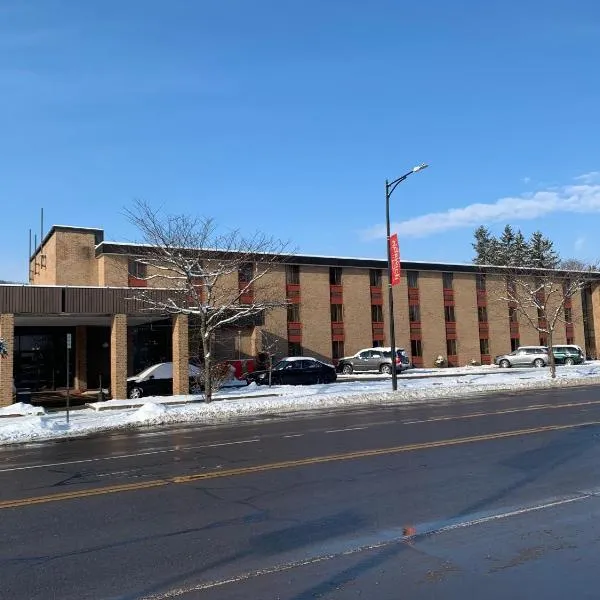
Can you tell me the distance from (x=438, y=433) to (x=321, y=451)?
10.9 feet

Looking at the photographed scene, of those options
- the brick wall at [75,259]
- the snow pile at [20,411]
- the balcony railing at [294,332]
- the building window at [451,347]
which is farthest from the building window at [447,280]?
the snow pile at [20,411]

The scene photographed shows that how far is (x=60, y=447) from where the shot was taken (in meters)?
14.1

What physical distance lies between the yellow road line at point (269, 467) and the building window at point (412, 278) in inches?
1468

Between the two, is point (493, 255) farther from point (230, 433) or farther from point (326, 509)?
point (326, 509)

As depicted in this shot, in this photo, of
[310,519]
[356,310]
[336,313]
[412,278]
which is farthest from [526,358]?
[310,519]

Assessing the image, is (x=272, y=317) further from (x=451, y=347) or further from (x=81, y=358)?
(x=451, y=347)

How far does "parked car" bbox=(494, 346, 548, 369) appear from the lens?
4900 cm

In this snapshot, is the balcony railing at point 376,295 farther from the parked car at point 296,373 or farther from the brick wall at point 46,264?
the brick wall at point 46,264

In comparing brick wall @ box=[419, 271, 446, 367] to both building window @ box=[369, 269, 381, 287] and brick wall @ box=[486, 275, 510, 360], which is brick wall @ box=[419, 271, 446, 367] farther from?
brick wall @ box=[486, 275, 510, 360]

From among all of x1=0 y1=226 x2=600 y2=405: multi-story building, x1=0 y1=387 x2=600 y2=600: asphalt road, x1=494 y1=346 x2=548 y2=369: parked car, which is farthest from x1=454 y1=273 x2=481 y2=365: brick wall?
x1=0 y1=387 x2=600 y2=600: asphalt road

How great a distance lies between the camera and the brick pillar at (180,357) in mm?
27469

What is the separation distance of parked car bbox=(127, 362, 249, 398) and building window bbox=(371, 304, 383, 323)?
23.4 metres

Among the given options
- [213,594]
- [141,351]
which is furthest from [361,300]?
[213,594]

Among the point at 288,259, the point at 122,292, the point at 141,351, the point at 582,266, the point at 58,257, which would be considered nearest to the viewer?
the point at 122,292
